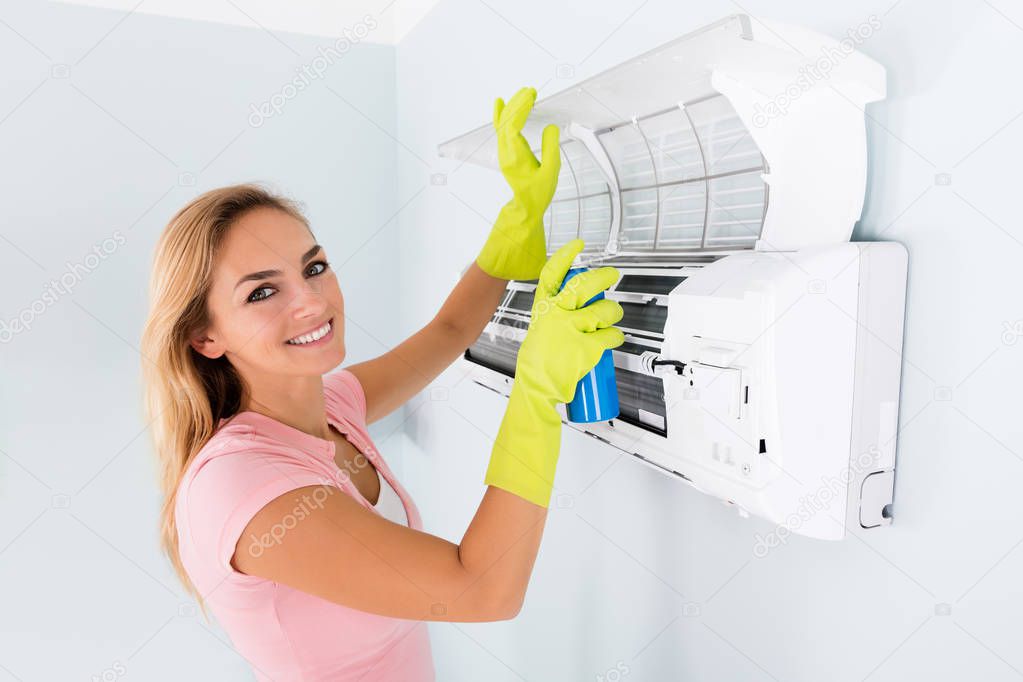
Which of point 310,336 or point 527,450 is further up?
point 310,336

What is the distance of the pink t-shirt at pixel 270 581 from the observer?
99 cm

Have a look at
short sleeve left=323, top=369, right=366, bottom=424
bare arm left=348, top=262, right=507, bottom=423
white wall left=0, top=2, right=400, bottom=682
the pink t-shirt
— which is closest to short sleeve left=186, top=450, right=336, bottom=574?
the pink t-shirt

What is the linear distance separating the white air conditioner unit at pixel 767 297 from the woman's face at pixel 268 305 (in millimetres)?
493

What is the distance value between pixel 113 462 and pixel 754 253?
243 cm

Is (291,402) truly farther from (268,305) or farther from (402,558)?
(402,558)

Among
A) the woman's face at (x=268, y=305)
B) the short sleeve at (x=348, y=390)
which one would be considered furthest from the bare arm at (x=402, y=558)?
the short sleeve at (x=348, y=390)

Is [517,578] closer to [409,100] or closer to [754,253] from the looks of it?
[754,253]

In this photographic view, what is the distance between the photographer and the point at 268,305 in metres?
1.16

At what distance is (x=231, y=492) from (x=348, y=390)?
58 centimetres

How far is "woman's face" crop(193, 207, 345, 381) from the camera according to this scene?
3.76 feet

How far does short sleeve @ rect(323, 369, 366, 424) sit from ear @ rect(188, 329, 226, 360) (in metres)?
0.33

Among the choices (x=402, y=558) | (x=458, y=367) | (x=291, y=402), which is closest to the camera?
(x=402, y=558)

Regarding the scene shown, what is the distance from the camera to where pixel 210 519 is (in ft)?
3.26

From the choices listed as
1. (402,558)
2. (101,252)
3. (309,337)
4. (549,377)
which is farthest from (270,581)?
(101,252)
